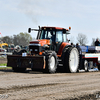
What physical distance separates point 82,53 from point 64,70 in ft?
7.72

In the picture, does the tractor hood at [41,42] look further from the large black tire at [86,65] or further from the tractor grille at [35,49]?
the large black tire at [86,65]

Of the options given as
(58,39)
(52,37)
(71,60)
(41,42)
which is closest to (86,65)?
(71,60)

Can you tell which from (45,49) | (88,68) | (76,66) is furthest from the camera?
(88,68)

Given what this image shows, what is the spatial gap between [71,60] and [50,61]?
214cm

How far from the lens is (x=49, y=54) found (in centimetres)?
1290

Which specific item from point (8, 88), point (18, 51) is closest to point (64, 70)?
point (18, 51)

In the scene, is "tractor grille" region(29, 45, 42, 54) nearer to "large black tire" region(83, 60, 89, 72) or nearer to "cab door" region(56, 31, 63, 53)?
"cab door" region(56, 31, 63, 53)

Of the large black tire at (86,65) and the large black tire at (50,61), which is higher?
the large black tire at (50,61)

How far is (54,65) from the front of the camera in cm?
1343

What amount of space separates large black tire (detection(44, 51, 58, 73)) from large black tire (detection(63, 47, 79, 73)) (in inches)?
36.9

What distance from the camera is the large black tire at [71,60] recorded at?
14031 millimetres

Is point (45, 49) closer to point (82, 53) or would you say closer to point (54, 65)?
point (54, 65)

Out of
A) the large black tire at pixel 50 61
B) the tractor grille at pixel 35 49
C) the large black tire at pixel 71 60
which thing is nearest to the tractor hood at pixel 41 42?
the tractor grille at pixel 35 49

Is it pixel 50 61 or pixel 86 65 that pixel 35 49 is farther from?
pixel 86 65
